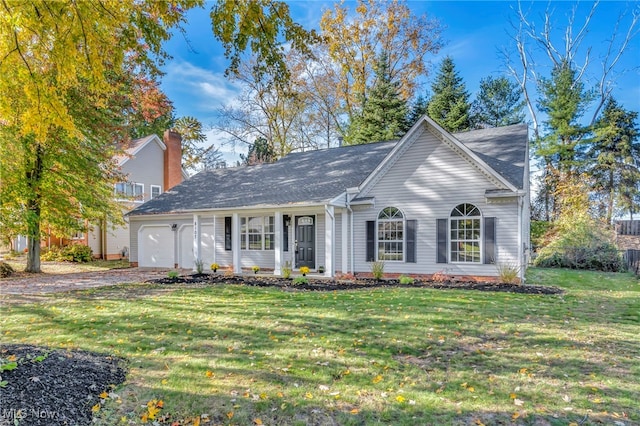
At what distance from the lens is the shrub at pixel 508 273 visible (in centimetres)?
1064

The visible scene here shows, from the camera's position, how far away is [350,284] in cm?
1145

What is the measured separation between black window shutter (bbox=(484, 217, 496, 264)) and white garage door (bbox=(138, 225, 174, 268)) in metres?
13.5

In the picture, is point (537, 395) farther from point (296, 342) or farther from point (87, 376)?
point (87, 376)

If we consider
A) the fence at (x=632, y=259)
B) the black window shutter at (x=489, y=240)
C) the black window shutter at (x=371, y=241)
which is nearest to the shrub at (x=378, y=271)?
the black window shutter at (x=371, y=241)

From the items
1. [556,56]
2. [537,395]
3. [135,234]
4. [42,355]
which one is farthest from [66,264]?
[556,56]

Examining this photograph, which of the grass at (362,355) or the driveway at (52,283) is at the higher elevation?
the grass at (362,355)

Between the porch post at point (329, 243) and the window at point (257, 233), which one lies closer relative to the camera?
A: the porch post at point (329, 243)

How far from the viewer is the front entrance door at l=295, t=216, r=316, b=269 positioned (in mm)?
14344

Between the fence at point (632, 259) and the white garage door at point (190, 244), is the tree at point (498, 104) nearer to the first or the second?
the fence at point (632, 259)

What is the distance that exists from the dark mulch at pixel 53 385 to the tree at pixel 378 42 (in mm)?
24203

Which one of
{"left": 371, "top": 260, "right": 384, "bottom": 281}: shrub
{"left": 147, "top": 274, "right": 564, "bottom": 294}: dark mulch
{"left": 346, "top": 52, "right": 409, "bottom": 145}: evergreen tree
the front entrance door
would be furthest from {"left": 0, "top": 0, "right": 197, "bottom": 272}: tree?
{"left": 346, "top": 52, "right": 409, "bottom": 145}: evergreen tree

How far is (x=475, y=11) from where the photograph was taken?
567 inches

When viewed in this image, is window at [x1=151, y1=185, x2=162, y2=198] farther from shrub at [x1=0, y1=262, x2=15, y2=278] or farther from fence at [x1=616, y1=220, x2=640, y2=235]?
fence at [x1=616, y1=220, x2=640, y2=235]

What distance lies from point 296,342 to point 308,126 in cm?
2708
